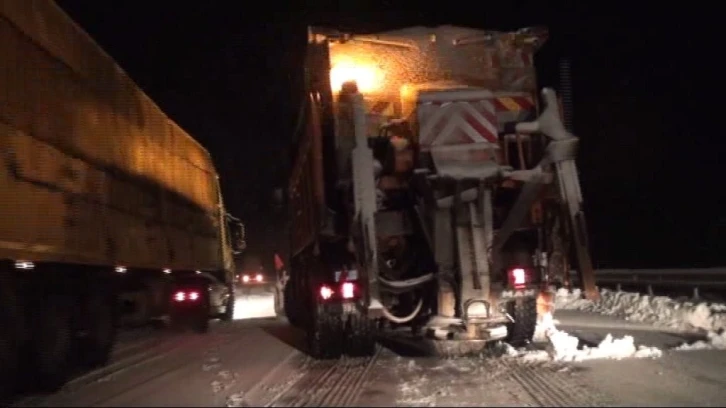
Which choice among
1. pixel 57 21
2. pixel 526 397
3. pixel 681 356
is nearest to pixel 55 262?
pixel 57 21

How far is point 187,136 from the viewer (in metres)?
20.3

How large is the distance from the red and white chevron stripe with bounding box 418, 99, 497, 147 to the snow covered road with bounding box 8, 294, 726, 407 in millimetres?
2761

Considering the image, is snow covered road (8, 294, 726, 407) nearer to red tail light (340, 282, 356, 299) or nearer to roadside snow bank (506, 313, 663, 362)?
roadside snow bank (506, 313, 663, 362)

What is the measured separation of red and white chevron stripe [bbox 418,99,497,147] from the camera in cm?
1101

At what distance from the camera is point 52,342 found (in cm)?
1102

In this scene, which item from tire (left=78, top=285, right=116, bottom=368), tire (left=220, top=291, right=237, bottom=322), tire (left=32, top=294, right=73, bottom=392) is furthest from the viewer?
tire (left=220, top=291, right=237, bottom=322)

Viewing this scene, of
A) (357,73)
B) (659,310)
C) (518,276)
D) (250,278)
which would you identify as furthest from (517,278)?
(250,278)

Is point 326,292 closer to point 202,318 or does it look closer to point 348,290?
point 348,290

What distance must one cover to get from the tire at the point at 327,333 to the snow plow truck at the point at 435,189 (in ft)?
0.05

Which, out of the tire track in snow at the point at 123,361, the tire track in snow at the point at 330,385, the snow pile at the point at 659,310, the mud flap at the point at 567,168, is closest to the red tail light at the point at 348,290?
the tire track in snow at the point at 330,385

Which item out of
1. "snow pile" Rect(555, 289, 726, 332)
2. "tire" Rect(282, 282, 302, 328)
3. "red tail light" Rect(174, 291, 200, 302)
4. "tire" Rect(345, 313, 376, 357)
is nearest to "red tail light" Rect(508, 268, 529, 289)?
"snow pile" Rect(555, 289, 726, 332)

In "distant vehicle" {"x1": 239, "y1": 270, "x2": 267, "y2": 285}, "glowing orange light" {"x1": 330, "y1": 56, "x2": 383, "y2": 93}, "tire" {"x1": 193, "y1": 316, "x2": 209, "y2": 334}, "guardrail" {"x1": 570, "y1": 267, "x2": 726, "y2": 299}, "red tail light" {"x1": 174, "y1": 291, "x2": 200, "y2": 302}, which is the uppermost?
"glowing orange light" {"x1": 330, "y1": 56, "x2": 383, "y2": 93}

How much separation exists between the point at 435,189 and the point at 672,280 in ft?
40.8

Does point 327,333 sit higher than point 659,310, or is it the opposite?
point 327,333
